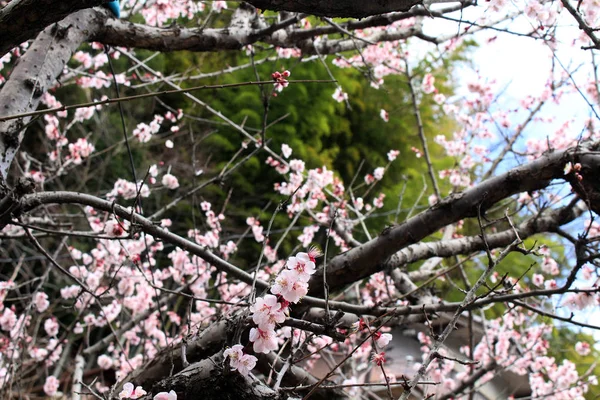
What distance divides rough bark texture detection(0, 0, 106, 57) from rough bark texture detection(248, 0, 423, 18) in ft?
1.37

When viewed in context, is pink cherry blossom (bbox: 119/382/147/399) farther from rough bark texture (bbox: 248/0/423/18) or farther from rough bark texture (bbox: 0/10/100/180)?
rough bark texture (bbox: 248/0/423/18)

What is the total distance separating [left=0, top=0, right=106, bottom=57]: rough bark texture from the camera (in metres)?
1.13

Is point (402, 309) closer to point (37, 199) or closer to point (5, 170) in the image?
point (37, 199)

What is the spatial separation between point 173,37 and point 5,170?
1.00 metres

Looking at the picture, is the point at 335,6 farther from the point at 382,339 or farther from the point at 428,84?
the point at 428,84

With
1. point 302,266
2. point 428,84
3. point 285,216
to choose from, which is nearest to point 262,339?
point 302,266

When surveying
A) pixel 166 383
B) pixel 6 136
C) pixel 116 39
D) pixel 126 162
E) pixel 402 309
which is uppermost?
pixel 126 162

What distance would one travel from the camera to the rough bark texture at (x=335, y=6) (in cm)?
116

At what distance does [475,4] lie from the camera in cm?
188

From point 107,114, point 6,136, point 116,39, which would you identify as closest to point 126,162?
point 107,114

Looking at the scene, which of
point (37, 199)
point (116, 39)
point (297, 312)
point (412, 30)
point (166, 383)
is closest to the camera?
point (166, 383)

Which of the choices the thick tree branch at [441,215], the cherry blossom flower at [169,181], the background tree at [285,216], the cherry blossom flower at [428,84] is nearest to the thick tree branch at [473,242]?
the background tree at [285,216]

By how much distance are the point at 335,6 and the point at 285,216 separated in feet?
18.5

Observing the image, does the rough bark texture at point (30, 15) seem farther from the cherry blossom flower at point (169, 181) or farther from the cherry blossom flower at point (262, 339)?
the cherry blossom flower at point (169, 181)
